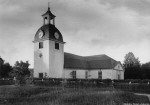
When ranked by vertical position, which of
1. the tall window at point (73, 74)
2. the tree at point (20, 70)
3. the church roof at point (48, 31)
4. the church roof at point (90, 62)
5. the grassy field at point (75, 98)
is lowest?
the grassy field at point (75, 98)

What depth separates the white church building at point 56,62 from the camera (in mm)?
39375

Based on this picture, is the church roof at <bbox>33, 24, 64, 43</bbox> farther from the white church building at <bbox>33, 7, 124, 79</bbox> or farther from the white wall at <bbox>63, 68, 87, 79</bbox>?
the white wall at <bbox>63, 68, 87, 79</bbox>

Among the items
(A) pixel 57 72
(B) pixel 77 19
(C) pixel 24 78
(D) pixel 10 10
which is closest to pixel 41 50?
(A) pixel 57 72

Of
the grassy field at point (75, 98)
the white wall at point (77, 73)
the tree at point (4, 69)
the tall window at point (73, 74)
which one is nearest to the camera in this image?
the grassy field at point (75, 98)

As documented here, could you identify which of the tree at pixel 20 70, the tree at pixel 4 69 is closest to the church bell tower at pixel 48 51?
the tree at pixel 20 70

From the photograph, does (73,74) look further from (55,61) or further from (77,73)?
(55,61)

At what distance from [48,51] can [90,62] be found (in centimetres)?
1312

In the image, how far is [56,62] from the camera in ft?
132

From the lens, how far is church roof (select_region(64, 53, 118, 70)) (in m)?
44.0

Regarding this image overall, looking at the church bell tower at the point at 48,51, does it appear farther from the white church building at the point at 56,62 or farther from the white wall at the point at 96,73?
the white wall at the point at 96,73

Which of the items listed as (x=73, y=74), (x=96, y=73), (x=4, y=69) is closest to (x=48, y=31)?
(x=73, y=74)

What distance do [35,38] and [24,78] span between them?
54.4 ft

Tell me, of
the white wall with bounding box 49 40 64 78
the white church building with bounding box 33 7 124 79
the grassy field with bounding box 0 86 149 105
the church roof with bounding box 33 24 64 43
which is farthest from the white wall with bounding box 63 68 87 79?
the grassy field with bounding box 0 86 149 105

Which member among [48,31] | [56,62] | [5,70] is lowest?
[5,70]
